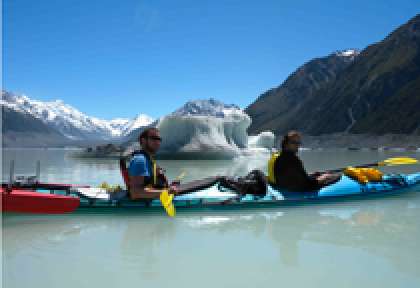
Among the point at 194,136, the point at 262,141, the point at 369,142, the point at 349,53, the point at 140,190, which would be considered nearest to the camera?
the point at 140,190

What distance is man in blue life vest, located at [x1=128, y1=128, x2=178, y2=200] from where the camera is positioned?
15.3ft

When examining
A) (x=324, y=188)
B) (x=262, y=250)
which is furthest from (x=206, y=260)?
(x=324, y=188)

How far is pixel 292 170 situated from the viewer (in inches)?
228

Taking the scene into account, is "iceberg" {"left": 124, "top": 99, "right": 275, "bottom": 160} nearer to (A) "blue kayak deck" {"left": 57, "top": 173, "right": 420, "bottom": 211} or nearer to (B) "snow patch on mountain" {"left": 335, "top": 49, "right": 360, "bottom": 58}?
(A) "blue kayak deck" {"left": 57, "top": 173, "right": 420, "bottom": 211}

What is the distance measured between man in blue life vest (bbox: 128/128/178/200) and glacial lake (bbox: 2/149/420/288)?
17.5 inches

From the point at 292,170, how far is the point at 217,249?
8.07ft

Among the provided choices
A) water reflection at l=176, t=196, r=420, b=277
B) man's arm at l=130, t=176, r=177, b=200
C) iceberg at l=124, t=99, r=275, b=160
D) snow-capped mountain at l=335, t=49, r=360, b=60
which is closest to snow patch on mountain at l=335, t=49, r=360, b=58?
snow-capped mountain at l=335, t=49, r=360, b=60

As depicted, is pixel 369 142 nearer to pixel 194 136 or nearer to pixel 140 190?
pixel 194 136

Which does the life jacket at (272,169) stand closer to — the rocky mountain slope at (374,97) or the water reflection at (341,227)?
the water reflection at (341,227)

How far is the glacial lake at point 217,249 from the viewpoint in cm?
296

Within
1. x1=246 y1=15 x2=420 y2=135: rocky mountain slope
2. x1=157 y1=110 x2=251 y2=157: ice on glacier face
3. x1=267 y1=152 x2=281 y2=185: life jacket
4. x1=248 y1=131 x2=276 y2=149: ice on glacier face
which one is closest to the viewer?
x1=267 y1=152 x2=281 y2=185: life jacket

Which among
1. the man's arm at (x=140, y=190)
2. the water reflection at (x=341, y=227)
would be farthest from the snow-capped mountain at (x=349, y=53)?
the man's arm at (x=140, y=190)

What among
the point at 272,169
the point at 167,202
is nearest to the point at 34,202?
the point at 167,202

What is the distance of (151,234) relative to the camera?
14.5 feet
